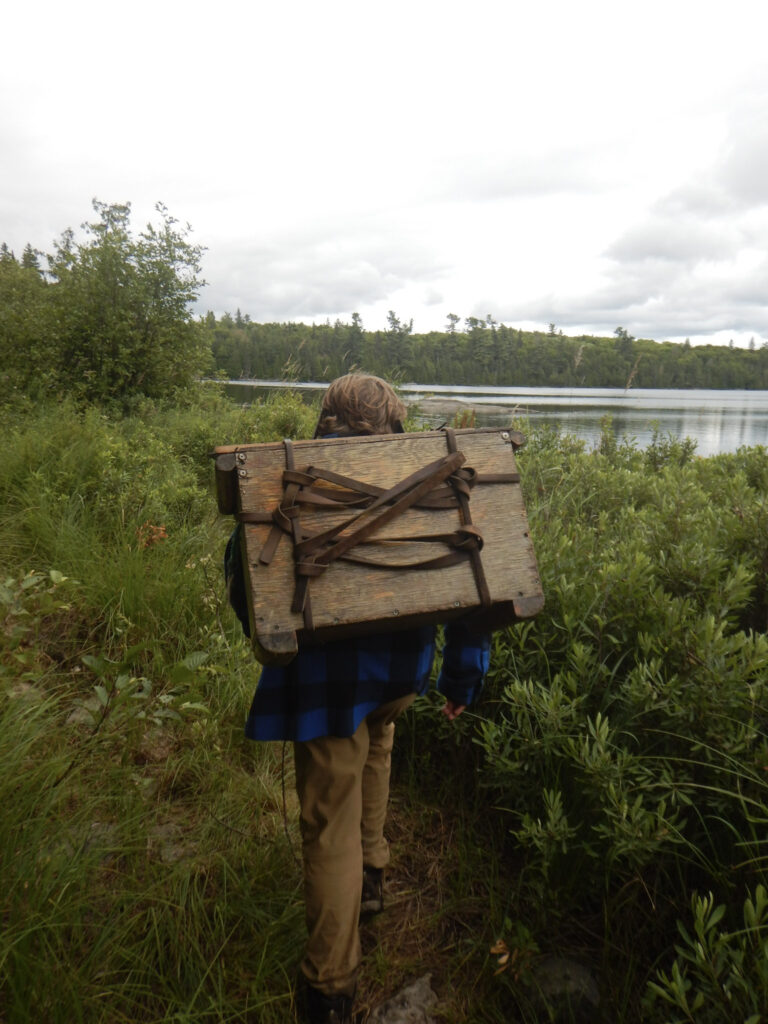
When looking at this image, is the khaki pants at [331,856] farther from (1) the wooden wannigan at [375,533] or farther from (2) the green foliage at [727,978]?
(2) the green foliage at [727,978]

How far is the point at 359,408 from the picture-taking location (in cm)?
176

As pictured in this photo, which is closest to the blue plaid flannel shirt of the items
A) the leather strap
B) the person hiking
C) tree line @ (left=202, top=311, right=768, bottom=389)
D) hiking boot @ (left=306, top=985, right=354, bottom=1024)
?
the person hiking

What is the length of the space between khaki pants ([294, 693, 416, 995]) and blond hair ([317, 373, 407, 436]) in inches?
35.7

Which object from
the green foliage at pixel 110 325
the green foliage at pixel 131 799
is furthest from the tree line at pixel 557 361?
the green foliage at pixel 131 799

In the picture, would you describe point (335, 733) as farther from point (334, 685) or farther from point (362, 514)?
point (362, 514)

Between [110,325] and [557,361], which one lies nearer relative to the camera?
[110,325]

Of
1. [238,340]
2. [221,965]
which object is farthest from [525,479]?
[238,340]

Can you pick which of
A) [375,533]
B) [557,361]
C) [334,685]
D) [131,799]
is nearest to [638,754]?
[334,685]

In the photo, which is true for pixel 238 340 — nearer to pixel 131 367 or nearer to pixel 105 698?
pixel 131 367

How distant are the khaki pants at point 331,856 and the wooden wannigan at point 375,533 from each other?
17.3 inches

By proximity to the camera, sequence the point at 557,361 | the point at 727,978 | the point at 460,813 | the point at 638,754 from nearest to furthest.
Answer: the point at 727,978 → the point at 638,754 → the point at 460,813 → the point at 557,361

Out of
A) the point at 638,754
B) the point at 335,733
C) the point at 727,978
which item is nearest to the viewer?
the point at 727,978

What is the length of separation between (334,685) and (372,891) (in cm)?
99

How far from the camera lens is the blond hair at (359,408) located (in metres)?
1.76
